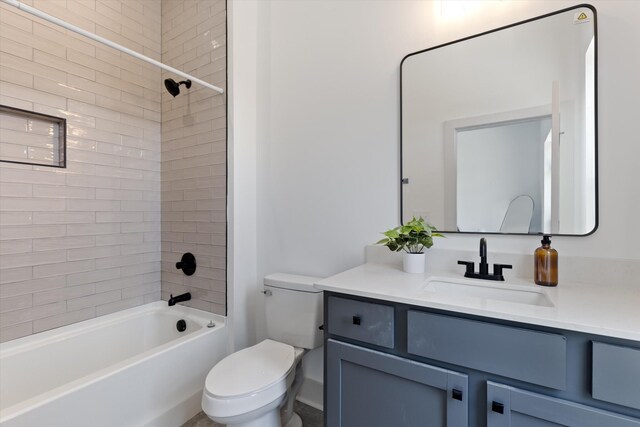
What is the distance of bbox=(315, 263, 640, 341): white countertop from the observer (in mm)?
782

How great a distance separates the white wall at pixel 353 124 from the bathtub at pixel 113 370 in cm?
59

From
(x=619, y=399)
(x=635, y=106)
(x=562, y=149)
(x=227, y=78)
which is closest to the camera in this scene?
(x=619, y=399)

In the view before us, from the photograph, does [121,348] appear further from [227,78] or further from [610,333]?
[610,333]

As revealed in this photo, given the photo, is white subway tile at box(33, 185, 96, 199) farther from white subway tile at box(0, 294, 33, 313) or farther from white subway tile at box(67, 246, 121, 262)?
white subway tile at box(0, 294, 33, 313)

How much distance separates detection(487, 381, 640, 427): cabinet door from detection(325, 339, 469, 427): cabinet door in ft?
0.26

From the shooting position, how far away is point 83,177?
196 centimetres

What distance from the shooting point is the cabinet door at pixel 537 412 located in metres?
0.75

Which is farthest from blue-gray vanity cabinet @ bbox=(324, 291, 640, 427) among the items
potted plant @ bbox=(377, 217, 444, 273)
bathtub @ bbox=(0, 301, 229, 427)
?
bathtub @ bbox=(0, 301, 229, 427)

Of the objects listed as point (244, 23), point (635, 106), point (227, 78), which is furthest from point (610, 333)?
point (244, 23)

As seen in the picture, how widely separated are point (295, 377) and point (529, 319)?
1.20 m

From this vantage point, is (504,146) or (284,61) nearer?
(504,146)

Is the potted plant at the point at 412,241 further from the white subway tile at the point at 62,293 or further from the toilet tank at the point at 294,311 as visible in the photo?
the white subway tile at the point at 62,293

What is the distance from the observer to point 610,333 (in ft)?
2.43

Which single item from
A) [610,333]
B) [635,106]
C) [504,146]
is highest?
[635,106]
